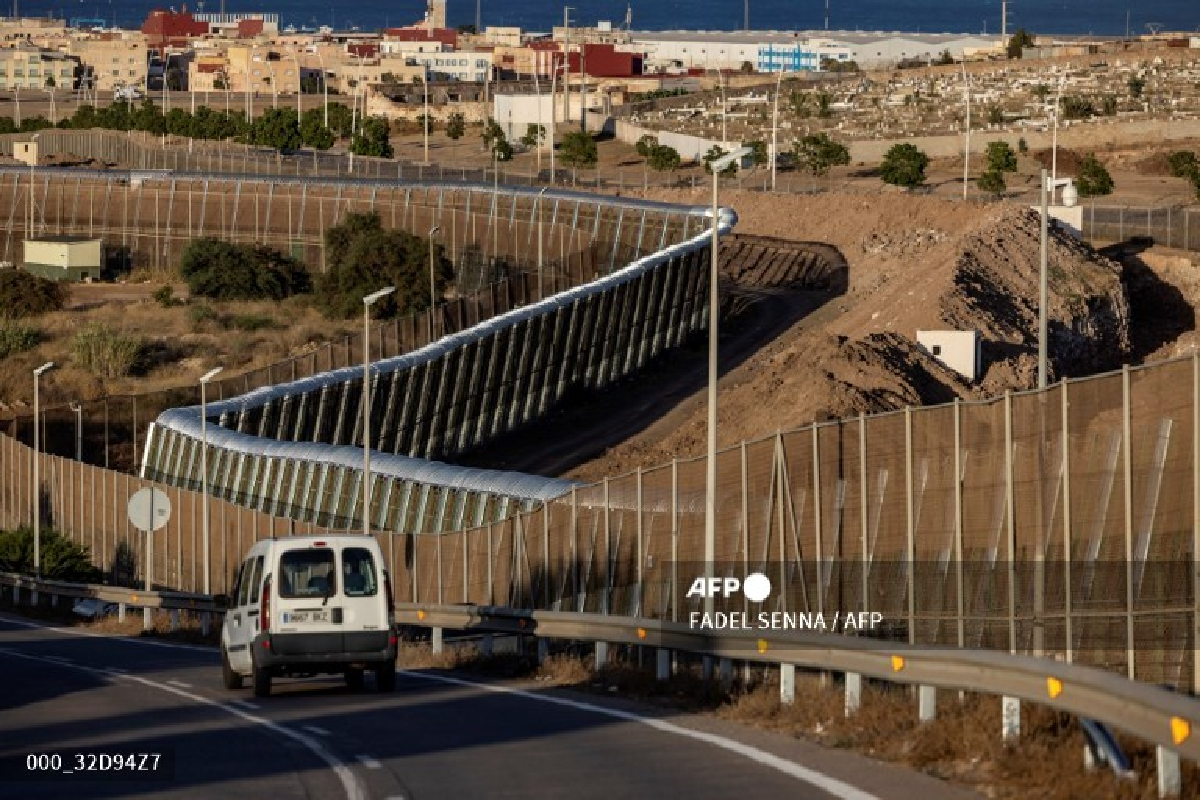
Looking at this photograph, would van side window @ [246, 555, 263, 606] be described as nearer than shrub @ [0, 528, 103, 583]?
Yes

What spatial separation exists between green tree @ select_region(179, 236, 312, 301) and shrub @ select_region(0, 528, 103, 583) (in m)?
56.9

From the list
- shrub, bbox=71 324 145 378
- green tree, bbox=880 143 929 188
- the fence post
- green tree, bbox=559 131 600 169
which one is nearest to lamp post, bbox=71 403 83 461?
shrub, bbox=71 324 145 378

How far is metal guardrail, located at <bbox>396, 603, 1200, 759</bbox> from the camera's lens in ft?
49.5

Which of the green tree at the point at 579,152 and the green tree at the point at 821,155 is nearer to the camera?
the green tree at the point at 821,155

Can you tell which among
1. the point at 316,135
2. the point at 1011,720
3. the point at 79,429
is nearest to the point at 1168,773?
the point at 1011,720

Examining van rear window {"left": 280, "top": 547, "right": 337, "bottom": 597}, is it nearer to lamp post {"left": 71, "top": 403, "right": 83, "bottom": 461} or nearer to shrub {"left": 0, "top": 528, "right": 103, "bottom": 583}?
shrub {"left": 0, "top": 528, "right": 103, "bottom": 583}

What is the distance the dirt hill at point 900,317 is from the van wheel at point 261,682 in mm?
34908

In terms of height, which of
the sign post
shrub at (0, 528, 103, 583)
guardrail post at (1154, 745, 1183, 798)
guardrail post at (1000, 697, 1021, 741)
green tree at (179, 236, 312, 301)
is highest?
guardrail post at (1154, 745, 1183, 798)

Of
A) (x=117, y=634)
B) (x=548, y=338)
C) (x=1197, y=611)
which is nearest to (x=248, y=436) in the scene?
(x=117, y=634)

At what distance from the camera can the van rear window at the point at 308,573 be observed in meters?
27.7

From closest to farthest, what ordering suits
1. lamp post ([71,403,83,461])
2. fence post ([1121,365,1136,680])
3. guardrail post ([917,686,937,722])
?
guardrail post ([917,686,937,722])
fence post ([1121,365,1136,680])
lamp post ([71,403,83,461])

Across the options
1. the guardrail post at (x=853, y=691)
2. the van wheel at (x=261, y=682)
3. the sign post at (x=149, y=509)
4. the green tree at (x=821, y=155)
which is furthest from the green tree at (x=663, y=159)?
the guardrail post at (x=853, y=691)

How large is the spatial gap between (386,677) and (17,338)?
7803 cm

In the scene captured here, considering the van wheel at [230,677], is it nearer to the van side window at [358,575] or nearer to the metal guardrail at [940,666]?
the van side window at [358,575]
